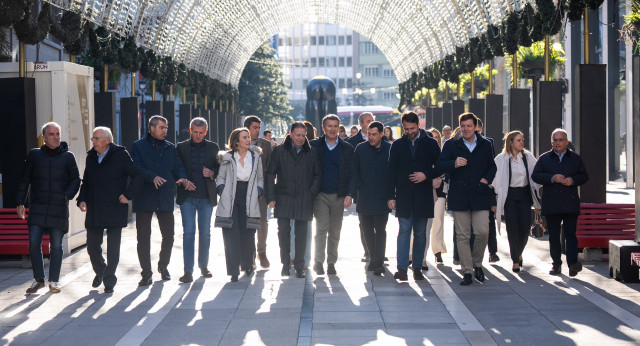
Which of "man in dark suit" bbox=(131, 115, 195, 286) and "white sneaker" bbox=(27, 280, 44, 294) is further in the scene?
"man in dark suit" bbox=(131, 115, 195, 286)

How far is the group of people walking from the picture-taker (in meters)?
11.3

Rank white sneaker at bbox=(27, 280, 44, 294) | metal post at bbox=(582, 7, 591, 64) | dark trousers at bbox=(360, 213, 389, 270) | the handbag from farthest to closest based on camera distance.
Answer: metal post at bbox=(582, 7, 591, 64) → the handbag → dark trousers at bbox=(360, 213, 389, 270) → white sneaker at bbox=(27, 280, 44, 294)

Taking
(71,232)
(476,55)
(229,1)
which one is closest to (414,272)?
(71,232)

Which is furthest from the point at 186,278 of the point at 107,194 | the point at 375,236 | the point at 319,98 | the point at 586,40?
the point at 319,98

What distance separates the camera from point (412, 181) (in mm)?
11859

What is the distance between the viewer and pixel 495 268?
43.0 ft

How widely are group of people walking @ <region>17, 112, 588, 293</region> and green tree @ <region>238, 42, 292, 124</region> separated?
48.7m

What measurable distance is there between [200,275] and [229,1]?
86.1ft

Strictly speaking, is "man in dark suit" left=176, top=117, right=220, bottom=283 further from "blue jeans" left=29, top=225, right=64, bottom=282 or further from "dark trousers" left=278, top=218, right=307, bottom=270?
"blue jeans" left=29, top=225, right=64, bottom=282

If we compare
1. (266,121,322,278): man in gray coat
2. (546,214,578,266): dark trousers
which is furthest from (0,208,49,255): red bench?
(546,214,578,266): dark trousers

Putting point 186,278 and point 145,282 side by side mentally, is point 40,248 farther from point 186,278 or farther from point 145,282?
point 186,278

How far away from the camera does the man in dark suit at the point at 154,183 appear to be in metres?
11.8

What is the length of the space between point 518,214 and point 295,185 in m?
2.77

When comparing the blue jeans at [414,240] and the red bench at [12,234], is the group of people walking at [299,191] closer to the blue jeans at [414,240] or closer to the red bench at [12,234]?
the blue jeans at [414,240]
